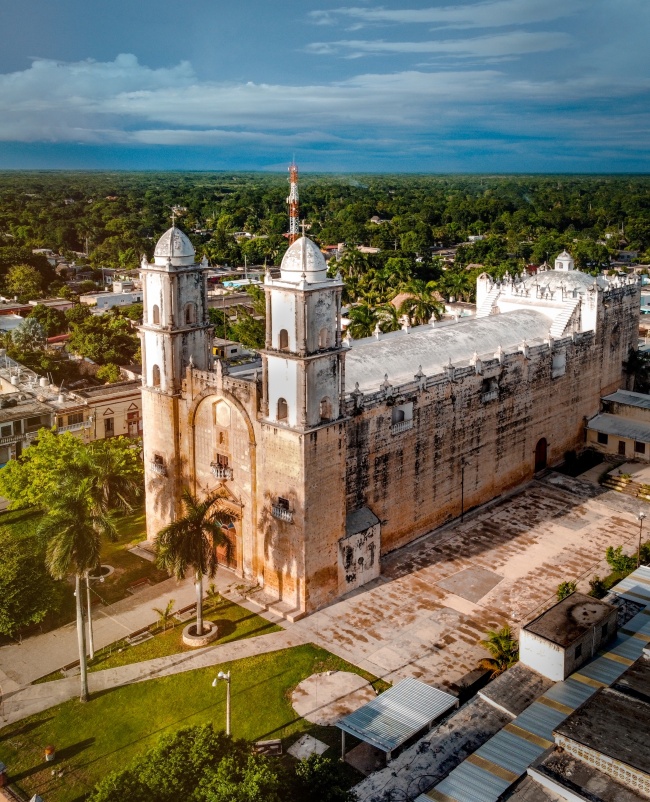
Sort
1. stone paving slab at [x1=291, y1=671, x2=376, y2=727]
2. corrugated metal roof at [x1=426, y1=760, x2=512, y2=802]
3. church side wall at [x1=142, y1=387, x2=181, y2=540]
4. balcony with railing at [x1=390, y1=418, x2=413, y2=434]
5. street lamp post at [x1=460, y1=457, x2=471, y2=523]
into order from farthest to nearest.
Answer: street lamp post at [x1=460, y1=457, x2=471, y2=523] < church side wall at [x1=142, y1=387, x2=181, y2=540] < balcony with railing at [x1=390, y1=418, x2=413, y2=434] < stone paving slab at [x1=291, y1=671, x2=376, y2=727] < corrugated metal roof at [x1=426, y1=760, x2=512, y2=802]

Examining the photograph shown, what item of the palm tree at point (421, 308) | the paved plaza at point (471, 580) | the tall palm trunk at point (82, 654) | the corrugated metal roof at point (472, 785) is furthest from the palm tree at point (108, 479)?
the palm tree at point (421, 308)

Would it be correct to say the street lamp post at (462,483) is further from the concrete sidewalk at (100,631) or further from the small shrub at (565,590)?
the concrete sidewalk at (100,631)

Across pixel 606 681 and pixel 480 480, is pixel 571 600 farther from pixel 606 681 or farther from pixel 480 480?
pixel 480 480

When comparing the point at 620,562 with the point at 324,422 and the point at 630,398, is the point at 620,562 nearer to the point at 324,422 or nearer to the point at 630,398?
the point at 324,422

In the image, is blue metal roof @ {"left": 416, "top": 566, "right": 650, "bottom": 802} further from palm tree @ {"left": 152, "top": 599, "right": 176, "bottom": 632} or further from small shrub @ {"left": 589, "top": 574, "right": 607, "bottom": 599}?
palm tree @ {"left": 152, "top": 599, "right": 176, "bottom": 632}

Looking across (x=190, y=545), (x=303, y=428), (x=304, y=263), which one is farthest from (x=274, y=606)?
(x=304, y=263)

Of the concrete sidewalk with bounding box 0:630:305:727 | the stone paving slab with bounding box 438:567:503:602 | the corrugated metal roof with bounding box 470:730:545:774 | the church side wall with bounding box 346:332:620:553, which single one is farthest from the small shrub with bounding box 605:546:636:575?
the concrete sidewalk with bounding box 0:630:305:727
